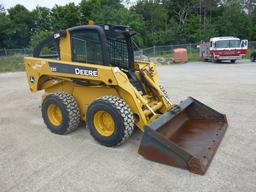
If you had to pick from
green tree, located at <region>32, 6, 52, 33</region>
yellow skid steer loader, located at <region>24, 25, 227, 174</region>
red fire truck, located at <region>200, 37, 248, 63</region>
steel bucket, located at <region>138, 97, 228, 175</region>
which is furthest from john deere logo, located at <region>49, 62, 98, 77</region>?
green tree, located at <region>32, 6, 52, 33</region>

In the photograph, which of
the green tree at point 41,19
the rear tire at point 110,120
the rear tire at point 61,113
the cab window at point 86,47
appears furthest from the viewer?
the green tree at point 41,19

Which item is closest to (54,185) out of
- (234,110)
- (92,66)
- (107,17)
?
(92,66)

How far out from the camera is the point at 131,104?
4578mm

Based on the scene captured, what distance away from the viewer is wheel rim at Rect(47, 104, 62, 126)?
5320mm

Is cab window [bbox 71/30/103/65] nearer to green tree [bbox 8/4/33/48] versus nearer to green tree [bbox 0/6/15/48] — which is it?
green tree [bbox 0/6/15/48]

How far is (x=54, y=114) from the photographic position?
17.8 feet

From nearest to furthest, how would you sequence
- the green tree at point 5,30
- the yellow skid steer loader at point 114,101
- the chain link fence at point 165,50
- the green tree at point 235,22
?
the yellow skid steer loader at point 114,101, the chain link fence at point 165,50, the green tree at point 235,22, the green tree at point 5,30

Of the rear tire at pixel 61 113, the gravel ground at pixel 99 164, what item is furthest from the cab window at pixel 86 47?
the gravel ground at pixel 99 164

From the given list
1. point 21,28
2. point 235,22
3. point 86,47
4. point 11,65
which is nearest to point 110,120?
point 86,47

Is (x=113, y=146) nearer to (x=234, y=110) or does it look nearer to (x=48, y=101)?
(x=48, y=101)

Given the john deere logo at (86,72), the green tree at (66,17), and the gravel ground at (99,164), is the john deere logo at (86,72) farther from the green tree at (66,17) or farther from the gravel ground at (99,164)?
the green tree at (66,17)

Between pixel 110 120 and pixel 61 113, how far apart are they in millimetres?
1072

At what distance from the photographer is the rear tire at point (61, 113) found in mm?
5012

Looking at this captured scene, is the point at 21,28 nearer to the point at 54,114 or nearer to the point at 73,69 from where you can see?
the point at 54,114
